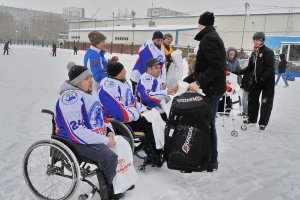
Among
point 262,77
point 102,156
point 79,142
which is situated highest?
point 262,77

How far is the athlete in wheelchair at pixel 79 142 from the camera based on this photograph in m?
2.94

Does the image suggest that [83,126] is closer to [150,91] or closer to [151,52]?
[150,91]

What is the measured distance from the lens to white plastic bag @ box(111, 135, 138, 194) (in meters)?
3.13

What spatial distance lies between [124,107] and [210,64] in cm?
114

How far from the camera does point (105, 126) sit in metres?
3.33

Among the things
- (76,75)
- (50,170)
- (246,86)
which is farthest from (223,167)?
(246,86)

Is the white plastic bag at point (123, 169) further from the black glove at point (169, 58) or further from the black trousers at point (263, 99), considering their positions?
the black trousers at point (263, 99)

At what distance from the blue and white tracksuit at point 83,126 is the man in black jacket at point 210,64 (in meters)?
1.29

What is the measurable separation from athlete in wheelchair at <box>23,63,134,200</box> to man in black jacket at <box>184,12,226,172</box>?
127cm

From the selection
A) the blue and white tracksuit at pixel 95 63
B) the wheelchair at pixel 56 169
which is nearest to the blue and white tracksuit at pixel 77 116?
the wheelchair at pixel 56 169

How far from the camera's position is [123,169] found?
10.4ft

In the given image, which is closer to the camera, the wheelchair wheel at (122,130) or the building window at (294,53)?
the wheelchair wheel at (122,130)

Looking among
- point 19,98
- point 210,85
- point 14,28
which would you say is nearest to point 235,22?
point 19,98

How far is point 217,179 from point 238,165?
2.26 feet
